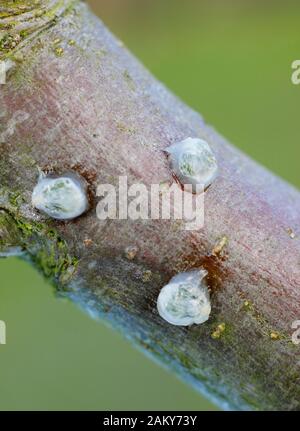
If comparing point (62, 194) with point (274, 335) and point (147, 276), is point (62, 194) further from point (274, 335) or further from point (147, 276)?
point (274, 335)

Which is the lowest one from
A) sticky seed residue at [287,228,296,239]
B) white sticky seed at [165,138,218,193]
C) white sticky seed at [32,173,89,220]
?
sticky seed residue at [287,228,296,239]

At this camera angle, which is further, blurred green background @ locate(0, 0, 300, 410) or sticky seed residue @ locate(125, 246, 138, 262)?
blurred green background @ locate(0, 0, 300, 410)

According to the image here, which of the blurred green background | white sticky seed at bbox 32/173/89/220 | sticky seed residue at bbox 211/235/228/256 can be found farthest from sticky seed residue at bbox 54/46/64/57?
the blurred green background

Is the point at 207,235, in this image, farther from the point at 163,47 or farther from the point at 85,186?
the point at 163,47

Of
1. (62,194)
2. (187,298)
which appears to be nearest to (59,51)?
(62,194)

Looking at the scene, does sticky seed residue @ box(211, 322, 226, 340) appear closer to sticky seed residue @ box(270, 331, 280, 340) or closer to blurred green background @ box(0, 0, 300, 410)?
sticky seed residue @ box(270, 331, 280, 340)

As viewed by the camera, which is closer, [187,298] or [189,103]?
[187,298]
